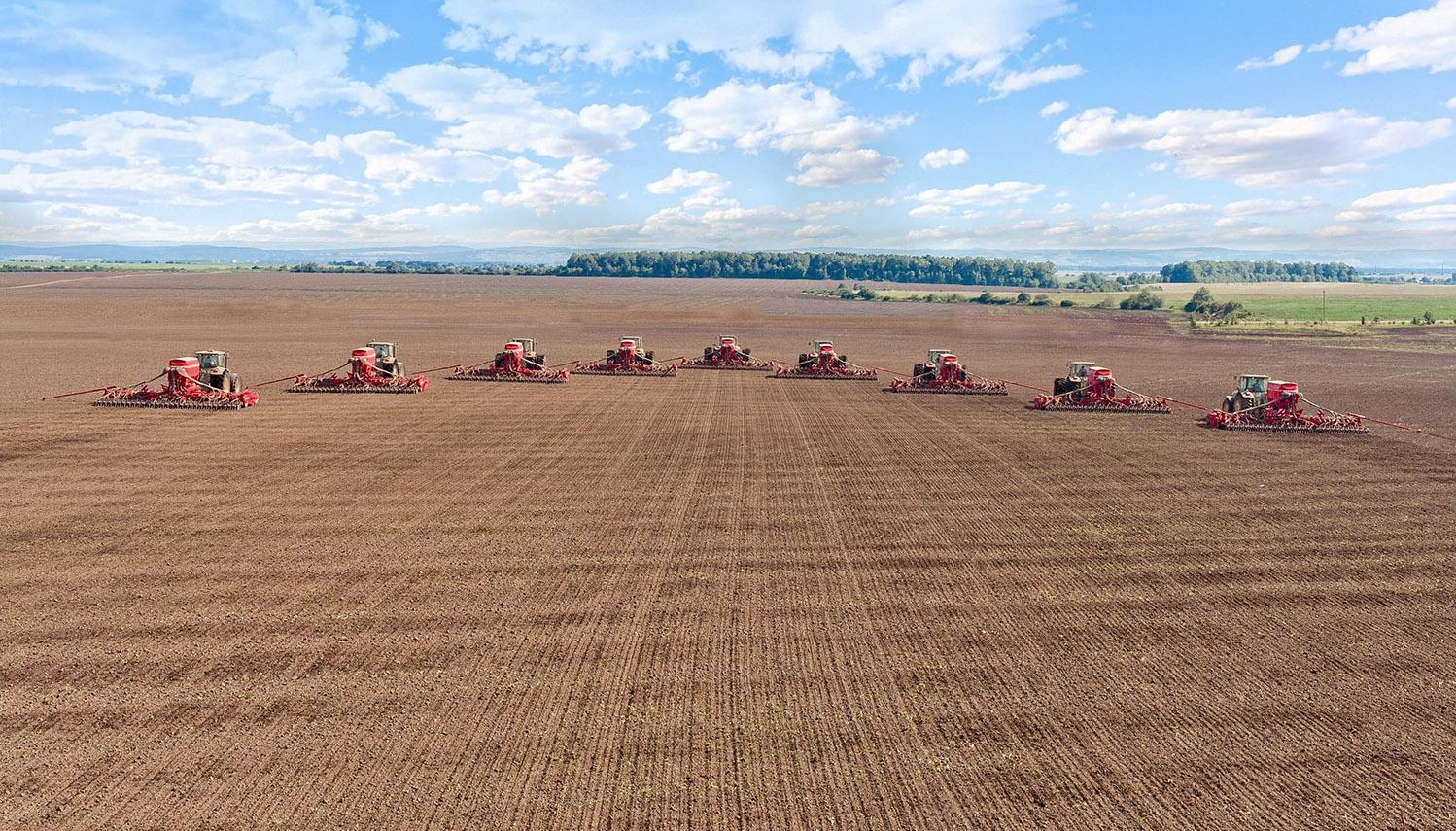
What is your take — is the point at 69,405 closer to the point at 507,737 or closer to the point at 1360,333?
the point at 507,737

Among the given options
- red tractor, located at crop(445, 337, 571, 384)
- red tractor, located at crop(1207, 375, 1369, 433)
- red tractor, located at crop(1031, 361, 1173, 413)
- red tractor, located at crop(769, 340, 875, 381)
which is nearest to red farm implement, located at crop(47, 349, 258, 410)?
red tractor, located at crop(445, 337, 571, 384)

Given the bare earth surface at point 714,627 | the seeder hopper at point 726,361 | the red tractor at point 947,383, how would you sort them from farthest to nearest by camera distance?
1. the seeder hopper at point 726,361
2. the red tractor at point 947,383
3. the bare earth surface at point 714,627

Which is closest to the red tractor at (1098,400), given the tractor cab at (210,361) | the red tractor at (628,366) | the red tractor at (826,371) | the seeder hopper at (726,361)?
the red tractor at (826,371)

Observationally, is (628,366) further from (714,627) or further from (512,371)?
(714,627)

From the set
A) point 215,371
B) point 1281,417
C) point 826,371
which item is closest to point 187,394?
point 215,371

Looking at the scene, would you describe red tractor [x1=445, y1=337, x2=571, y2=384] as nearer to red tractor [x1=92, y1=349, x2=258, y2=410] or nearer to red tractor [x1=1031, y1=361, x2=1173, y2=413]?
red tractor [x1=92, y1=349, x2=258, y2=410]

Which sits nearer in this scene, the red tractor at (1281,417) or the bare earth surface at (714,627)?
the bare earth surface at (714,627)

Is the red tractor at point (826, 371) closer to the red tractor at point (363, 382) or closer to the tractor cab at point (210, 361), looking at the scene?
the red tractor at point (363, 382)

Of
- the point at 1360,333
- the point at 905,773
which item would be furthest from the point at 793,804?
the point at 1360,333
